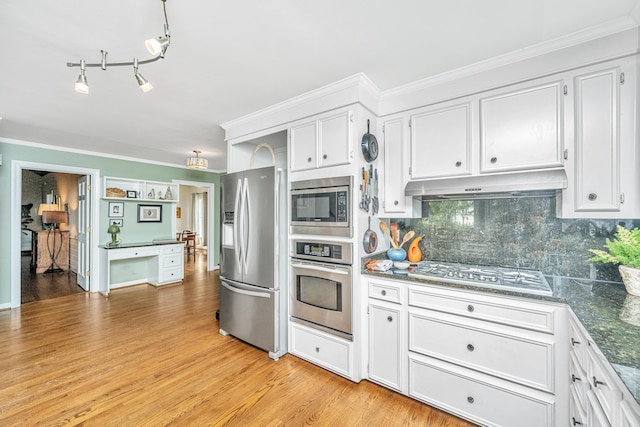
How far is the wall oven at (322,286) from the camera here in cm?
226

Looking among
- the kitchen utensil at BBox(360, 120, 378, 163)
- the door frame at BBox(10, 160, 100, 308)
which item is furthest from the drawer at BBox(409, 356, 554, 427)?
the door frame at BBox(10, 160, 100, 308)

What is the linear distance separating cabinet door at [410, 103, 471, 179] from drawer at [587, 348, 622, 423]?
4.37 ft

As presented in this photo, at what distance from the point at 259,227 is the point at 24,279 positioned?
20.7 ft

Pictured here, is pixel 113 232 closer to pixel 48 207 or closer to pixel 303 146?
pixel 48 207

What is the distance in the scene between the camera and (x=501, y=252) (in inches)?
87.8

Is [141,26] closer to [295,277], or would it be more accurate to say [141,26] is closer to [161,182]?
[295,277]

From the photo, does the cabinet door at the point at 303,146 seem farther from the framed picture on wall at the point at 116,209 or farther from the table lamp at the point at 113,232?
the framed picture on wall at the point at 116,209

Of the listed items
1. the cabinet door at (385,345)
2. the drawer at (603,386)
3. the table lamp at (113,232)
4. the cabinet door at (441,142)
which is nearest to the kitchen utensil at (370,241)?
the cabinet door at (385,345)

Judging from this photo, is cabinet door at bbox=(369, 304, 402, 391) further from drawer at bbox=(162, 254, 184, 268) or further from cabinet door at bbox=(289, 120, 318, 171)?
drawer at bbox=(162, 254, 184, 268)

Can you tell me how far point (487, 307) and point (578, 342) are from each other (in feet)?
1.45

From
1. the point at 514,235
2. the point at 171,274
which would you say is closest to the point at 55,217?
the point at 171,274

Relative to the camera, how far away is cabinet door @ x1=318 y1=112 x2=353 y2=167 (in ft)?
7.39

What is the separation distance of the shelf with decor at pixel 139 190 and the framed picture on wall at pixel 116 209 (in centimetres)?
19

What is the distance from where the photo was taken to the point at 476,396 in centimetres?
176
